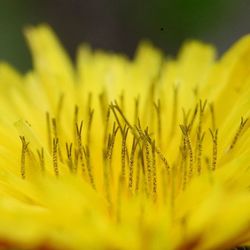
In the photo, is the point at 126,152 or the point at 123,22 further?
the point at 123,22

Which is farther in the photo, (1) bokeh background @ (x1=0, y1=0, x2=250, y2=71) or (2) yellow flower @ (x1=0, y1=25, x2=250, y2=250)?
(1) bokeh background @ (x1=0, y1=0, x2=250, y2=71)

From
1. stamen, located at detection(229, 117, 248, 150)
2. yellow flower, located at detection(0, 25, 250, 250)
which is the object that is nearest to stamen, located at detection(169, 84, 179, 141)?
yellow flower, located at detection(0, 25, 250, 250)

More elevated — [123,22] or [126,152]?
[123,22]

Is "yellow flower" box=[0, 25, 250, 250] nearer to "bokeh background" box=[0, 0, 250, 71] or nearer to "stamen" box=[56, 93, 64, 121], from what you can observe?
"stamen" box=[56, 93, 64, 121]

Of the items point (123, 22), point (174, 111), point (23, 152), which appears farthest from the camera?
point (123, 22)

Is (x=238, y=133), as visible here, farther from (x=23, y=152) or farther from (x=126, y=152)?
(x=23, y=152)

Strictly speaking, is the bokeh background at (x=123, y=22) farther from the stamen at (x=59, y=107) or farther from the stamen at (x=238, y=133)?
the stamen at (x=238, y=133)

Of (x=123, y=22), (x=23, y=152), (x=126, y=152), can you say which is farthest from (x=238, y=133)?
(x=123, y=22)
